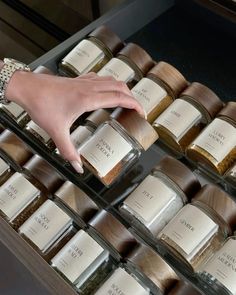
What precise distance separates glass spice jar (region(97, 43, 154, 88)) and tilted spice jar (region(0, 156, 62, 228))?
213mm

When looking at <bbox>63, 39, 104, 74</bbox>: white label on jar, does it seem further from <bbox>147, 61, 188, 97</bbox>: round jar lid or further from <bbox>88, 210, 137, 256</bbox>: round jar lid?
<bbox>88, 210, 137, 256</bbox>: round jar lid

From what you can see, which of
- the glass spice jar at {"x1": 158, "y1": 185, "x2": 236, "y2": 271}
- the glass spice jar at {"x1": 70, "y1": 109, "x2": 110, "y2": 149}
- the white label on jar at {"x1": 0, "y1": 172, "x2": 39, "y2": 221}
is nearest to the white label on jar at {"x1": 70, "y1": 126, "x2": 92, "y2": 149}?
the glass spice jar at {"x1": 70, "y1": 109, "x2": 110, "y2": 149}

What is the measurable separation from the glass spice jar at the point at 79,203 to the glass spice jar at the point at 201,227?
120 mm

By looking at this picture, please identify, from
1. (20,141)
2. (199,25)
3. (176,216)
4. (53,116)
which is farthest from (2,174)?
(199,25)

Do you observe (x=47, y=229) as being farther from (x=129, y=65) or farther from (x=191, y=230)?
(x=129, y=65)

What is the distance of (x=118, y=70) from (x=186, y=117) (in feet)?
0.54

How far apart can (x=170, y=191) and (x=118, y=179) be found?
12 centimetres

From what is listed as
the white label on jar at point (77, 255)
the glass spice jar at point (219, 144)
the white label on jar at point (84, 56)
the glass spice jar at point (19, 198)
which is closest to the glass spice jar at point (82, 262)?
the white label on jar at point (77, 255)

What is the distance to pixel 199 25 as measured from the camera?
1.07 m

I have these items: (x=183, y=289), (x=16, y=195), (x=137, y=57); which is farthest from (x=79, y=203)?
(x=137, y=57)

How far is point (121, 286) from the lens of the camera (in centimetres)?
71

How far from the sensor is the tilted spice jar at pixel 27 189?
0.81m

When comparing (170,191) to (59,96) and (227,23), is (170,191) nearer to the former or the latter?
(59,96)

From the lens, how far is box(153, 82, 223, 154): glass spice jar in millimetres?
841
